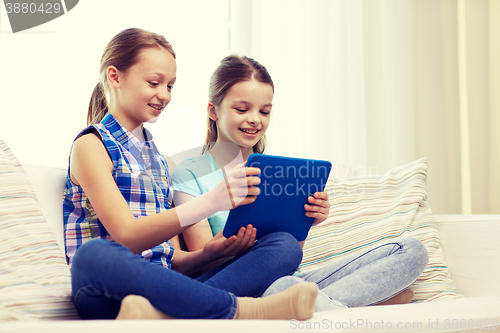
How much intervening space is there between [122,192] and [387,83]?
1.62 metres

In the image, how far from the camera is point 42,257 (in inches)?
28.8

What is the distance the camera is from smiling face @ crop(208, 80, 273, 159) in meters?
1.13

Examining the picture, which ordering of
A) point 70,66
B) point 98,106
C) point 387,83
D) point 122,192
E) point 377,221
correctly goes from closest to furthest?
1. point 122,192
2. point 98,106
3. point 377,221
4. point 70,66
5. point 387,83

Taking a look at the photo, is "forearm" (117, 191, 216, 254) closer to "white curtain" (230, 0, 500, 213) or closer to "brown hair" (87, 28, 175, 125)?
"brown hair" (87, 28, 175, 125)

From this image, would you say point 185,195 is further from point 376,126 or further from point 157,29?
point 376,126

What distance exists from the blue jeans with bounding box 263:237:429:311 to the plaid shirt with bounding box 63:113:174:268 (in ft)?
1.23

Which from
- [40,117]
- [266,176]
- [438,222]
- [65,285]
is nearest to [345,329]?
[266,176]

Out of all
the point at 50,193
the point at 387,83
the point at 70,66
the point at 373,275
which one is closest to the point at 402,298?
the point at 373,275

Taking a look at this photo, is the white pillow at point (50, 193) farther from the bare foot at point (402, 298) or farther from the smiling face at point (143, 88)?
the bare foot at point (402, 298)

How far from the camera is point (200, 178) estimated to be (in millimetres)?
1121

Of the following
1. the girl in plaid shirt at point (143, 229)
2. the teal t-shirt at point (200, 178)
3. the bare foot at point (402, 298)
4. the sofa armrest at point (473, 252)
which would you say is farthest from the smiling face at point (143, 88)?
the sofa armrest at point (473, 252)

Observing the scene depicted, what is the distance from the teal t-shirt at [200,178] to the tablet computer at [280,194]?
223 millimetres

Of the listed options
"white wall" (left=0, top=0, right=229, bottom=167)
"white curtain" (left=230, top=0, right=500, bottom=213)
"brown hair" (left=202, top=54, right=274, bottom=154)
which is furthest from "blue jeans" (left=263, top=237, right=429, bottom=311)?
→ "white curtain" (left=230, top=0, right=500, bottom=213)

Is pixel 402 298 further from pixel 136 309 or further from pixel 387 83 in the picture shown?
pixel 387 83
